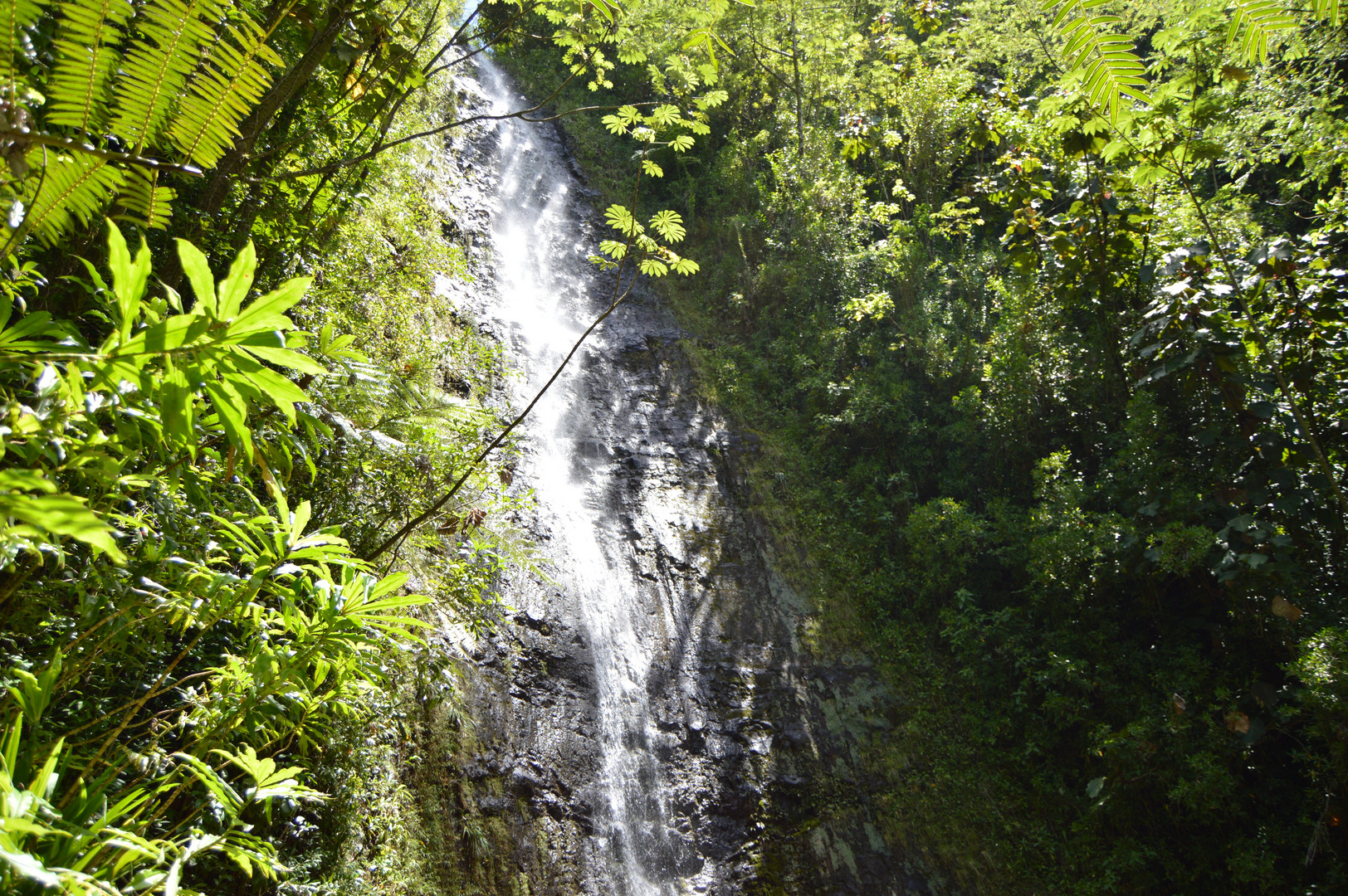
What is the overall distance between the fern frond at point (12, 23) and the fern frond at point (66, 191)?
0.17m

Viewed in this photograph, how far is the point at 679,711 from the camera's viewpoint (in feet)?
19.3

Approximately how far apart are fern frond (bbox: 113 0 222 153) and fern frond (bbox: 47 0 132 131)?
0.05 m

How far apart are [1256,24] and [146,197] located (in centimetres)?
250

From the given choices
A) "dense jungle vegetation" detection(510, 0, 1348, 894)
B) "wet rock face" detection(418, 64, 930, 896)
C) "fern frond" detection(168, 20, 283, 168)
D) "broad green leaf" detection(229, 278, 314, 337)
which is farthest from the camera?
"wet rock face" detection(418, 64, 930, 896)

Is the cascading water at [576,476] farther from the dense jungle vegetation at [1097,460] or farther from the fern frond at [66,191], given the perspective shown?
the fern frond at [66,191]

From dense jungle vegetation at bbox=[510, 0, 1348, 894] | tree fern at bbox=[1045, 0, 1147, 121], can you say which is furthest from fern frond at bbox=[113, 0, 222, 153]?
tree fern at bbox=[1045, 0, 1147, 121]

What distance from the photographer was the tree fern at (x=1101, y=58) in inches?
42.5

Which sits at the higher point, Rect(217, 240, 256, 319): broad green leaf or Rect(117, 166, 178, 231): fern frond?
Rect(117, 166, 178, 231): fern frond

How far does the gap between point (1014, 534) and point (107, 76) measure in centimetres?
692

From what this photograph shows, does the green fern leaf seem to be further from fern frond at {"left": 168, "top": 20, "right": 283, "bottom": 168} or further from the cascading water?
the cascading water

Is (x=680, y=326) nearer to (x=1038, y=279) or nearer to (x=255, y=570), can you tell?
(x=1038, y=279)

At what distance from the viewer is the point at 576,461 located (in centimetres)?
791

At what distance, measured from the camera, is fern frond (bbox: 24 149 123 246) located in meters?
1.31

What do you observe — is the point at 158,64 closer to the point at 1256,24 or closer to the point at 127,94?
the point at 127,94
